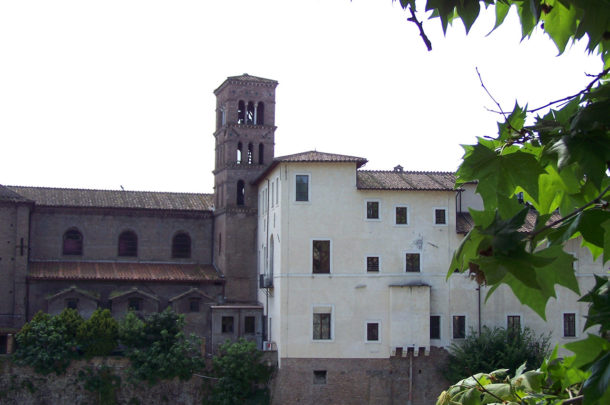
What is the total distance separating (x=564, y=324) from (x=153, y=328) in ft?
51.5

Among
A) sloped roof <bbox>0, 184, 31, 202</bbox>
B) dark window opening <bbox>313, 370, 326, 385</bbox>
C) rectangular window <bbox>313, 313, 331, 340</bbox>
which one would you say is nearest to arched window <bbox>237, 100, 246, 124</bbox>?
sloped roof <bbox>0, 184, 31, 202</bbox>

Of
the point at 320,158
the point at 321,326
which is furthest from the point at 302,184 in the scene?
the point at 321,326

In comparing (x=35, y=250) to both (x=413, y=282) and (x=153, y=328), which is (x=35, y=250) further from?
(x=413, y=282)

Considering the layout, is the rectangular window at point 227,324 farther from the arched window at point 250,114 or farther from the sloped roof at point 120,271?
the arched window at point 250,114

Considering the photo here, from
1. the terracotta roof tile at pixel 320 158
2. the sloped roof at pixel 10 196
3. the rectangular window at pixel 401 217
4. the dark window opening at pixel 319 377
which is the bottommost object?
the dark window opening at pixel 319 377

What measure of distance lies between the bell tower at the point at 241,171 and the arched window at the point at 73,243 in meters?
6.15

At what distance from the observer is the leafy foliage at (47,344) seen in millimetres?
27078

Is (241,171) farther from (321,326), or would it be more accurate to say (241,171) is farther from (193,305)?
(321,326)

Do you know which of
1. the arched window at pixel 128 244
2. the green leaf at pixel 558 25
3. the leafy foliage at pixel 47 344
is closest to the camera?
the green leaf at pixel 558 25

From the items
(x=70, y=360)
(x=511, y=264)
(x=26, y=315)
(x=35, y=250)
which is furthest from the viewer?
(x=35, y=250)

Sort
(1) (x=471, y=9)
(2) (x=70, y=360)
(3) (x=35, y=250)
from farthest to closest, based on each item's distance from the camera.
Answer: (3) (x=35, y=250) → (2) (x=70, y=360) → (1) (x=471, y=9)

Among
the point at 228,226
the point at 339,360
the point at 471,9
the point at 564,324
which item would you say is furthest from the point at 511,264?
the point at 228,226

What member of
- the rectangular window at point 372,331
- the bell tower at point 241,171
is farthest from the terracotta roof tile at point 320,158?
the rectangular window at point 372,331

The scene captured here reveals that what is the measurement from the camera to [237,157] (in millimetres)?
35156
